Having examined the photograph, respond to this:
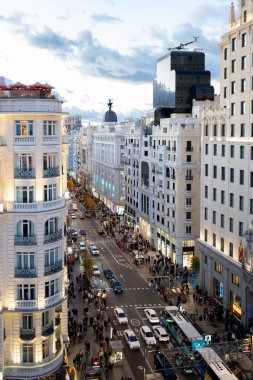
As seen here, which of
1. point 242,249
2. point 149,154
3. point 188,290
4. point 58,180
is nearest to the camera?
point 58,180

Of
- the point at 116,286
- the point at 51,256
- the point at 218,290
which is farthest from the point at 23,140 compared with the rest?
the point at 218,290

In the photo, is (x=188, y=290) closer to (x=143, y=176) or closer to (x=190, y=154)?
(x=190, y=154)

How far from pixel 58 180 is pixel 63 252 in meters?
7.27

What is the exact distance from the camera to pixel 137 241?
113938mm

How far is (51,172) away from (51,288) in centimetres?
1084

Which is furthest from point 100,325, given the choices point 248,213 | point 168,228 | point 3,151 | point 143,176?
point 143,176

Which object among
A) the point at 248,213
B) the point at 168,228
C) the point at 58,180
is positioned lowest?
the point at 168,228

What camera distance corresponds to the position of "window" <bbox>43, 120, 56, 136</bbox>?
47.0m

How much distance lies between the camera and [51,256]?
158ft

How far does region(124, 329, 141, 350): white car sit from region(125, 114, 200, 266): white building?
3406 cm

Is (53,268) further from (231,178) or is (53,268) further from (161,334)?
(231,178)

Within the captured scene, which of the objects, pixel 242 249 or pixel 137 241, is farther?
pixel 137 241

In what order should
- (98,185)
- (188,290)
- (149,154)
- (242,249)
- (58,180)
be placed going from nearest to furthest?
(58,180) → (242,249) → (188,290) → (149,154) → (98,185)

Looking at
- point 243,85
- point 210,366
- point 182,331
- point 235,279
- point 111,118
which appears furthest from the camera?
point 111,118
